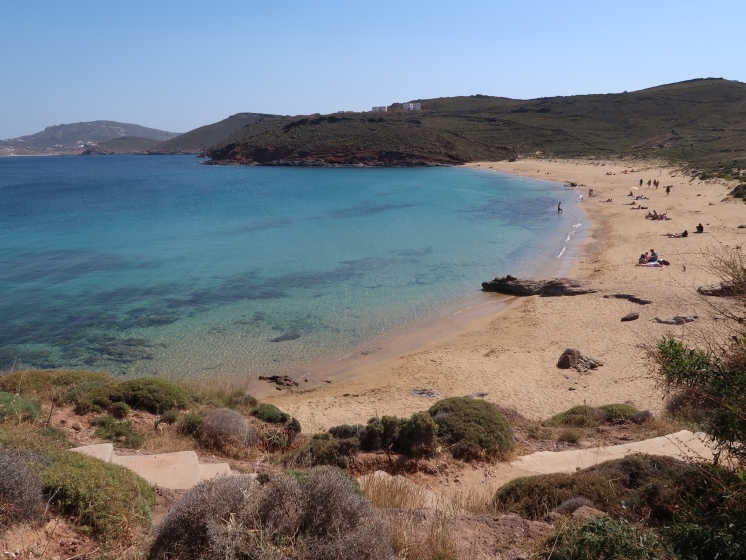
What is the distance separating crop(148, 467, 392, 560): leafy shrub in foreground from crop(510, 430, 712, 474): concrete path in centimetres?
449

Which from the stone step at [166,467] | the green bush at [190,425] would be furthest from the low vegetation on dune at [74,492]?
the green bush at [190,425]

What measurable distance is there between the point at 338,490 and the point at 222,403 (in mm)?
7300

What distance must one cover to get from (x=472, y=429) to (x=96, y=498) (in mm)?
5731

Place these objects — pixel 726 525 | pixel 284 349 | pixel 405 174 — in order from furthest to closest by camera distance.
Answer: pixel 405 174 → pixel 284 349 → pixel 726 525

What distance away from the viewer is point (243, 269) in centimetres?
2548

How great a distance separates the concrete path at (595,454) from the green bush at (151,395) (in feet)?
20.9

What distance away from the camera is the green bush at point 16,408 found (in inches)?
301

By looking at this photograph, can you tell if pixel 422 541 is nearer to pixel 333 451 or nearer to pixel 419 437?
pixel 333 451

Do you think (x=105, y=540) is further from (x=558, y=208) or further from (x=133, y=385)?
(x=558, y=208)

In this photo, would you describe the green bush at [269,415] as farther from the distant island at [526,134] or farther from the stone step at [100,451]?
the distant island at [526,134]

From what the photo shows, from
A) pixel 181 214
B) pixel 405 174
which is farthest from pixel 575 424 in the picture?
pixel 405 174

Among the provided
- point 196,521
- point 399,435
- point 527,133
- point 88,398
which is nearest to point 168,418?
point 88,398

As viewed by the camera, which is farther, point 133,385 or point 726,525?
point 133,385

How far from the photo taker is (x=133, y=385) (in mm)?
9961
